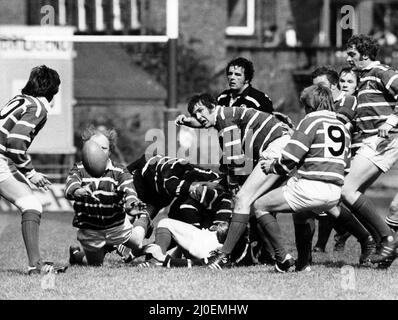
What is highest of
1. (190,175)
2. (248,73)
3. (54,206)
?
(248,73)

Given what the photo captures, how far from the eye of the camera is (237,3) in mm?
27516

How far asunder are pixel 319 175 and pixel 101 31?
14.1 meters

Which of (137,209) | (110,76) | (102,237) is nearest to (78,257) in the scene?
(102,237)

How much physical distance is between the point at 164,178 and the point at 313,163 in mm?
1617

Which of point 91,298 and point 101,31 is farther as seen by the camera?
point 101,31

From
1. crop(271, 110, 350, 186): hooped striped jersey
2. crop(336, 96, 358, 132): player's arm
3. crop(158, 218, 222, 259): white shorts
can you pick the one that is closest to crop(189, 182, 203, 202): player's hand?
crop(158, 218, 222, 259): white shorts

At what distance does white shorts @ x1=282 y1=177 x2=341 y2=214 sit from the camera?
938 centimetres

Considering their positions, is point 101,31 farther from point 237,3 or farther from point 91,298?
point 91,298

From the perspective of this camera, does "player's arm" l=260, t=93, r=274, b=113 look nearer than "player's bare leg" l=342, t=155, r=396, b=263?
No

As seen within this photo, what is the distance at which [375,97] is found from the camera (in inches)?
409

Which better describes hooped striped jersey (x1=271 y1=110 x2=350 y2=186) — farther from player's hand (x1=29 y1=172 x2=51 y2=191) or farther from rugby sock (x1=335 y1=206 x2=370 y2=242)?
player's hand (x1=29 y1=172 x2=51 y2=191)

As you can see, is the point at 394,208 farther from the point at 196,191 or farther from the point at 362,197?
the point at 196,191

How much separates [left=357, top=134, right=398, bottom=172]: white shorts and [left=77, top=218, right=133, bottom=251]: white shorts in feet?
6.92

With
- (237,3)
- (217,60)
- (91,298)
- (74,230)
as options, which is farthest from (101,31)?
(91,298)
